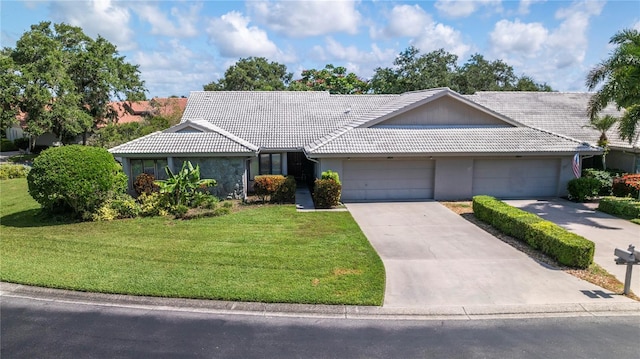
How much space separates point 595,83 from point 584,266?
10717 mm

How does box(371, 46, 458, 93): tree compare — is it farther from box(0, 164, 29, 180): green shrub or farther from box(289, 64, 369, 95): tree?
box(0, 164, 29, 180): green shrub

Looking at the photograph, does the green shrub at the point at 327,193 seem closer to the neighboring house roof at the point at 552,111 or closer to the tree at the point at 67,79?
the neighboring house roof at the point at 552,111

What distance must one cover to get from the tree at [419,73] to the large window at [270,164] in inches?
925

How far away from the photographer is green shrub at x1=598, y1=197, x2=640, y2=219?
16.1m

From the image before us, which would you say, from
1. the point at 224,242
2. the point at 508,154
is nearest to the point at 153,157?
the point at 224,242

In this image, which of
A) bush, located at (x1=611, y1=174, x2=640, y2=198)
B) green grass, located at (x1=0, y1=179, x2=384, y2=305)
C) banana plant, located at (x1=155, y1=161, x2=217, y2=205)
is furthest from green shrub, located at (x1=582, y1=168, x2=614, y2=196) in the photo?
banana plant, located at (x1=155, y1=161, x2=217, y2=205)

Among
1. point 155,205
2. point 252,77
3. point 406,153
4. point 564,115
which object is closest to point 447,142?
point 406,153

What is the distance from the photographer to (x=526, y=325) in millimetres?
8242

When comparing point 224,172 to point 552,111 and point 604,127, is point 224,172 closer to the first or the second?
point 604,127

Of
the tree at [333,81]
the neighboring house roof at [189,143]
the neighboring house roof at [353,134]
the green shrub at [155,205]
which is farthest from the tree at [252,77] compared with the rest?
the green shrub at [155,205]

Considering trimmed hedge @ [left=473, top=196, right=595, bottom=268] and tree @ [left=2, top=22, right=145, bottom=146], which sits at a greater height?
tree @ [left=2, top=22, right=145, bottom=146]

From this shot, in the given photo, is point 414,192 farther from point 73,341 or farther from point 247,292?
point 73,341

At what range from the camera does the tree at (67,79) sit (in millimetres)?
32969

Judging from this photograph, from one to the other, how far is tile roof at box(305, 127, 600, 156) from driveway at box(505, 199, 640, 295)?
8.65ft
